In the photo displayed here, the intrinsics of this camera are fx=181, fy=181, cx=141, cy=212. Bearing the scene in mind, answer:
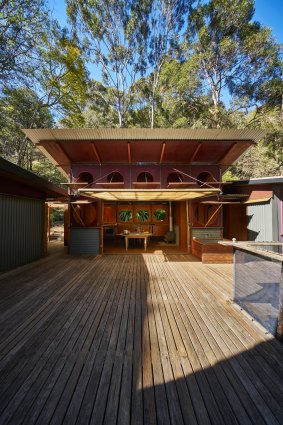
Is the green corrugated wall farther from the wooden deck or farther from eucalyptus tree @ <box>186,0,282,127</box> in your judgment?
eucalyptus tree @ <box>186,0,282,127</box>

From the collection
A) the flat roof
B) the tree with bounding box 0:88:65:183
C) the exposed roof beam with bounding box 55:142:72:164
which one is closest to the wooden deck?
the flat roof

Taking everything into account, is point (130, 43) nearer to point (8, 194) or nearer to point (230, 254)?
point (8, 194)

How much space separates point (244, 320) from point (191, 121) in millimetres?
17166

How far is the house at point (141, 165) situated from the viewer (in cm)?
768

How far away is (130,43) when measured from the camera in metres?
16.4

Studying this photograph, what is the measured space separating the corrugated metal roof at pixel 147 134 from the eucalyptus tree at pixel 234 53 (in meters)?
9.68

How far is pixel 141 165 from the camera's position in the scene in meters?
8.93

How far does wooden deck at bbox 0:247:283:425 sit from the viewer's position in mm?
1675

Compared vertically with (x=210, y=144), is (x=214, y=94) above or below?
above

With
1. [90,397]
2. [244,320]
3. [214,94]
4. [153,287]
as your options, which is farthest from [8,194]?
[214,94]

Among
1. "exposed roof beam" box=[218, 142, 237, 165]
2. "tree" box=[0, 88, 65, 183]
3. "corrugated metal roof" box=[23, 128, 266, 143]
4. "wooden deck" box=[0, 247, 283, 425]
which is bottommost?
"wooden deck" box=[0, 247, 283, 425]

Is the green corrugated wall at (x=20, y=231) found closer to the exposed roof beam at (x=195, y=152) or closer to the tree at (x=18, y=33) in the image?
the exposed roof beam at (x=195, y=152)

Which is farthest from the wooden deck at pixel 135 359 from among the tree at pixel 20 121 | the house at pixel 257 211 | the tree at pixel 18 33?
the tree at pixel 20 121

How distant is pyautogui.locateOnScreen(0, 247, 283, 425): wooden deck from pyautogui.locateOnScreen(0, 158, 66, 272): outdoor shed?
2.23 metres
